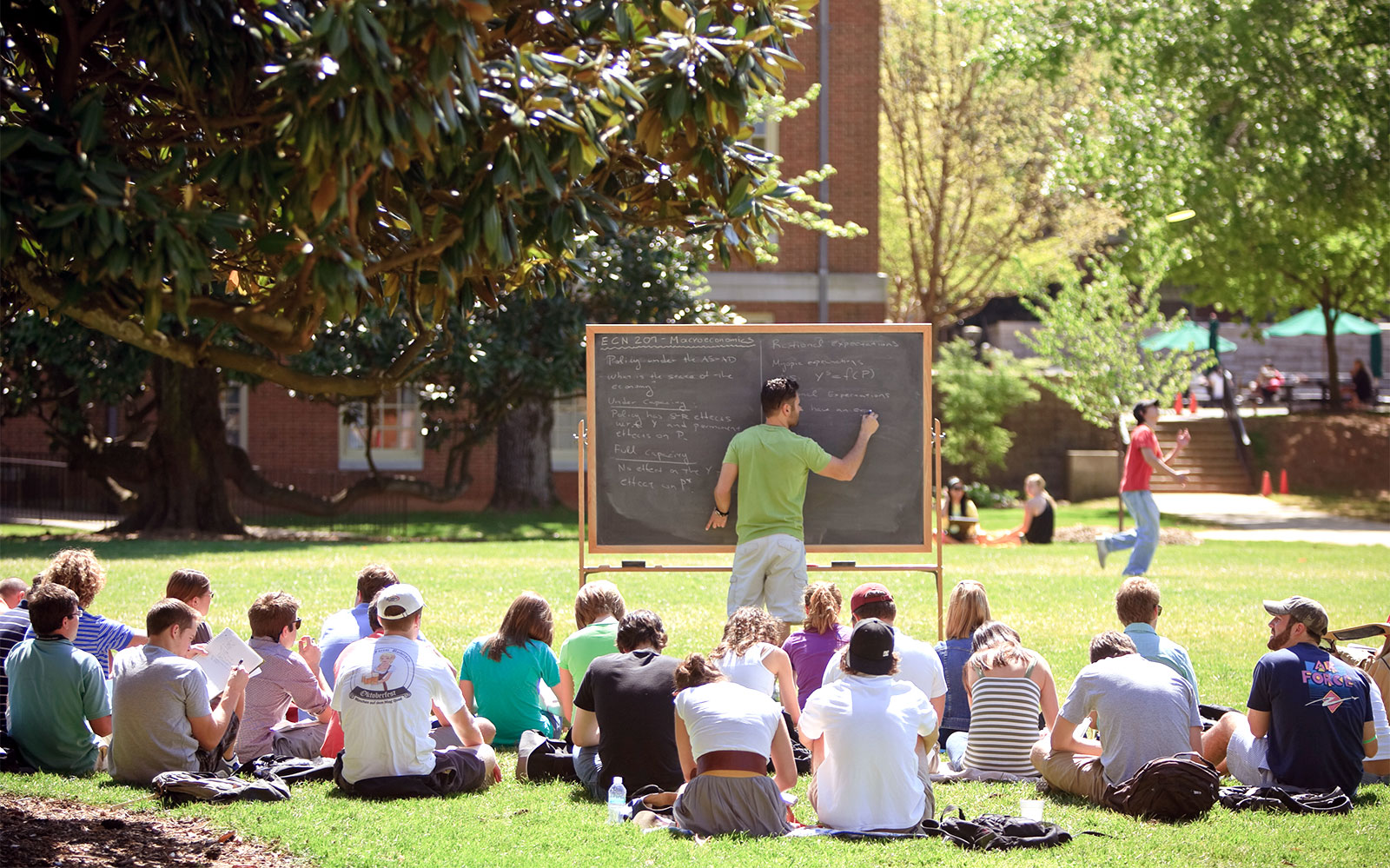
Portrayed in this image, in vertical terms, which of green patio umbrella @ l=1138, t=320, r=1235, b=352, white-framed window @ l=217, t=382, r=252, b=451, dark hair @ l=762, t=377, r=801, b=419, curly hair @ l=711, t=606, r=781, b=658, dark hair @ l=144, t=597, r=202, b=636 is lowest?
curly hair @ l=711, t=606, r=781, b=658

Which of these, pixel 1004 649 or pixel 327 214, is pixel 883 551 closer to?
pixel 1004 649

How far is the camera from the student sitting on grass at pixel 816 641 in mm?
8070

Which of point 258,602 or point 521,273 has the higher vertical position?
point 521,273

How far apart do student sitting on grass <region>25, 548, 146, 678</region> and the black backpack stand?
5.49 m

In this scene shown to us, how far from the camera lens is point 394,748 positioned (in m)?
6.86

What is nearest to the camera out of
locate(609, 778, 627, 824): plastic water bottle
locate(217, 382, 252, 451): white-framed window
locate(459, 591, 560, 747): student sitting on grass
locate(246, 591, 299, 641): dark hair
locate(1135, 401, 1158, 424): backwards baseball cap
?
locate(609, 778, 627, 824): plastic water bottle

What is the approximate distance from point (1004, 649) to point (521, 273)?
3.26 metres

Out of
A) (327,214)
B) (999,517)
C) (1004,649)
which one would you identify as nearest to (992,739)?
(1004,649)

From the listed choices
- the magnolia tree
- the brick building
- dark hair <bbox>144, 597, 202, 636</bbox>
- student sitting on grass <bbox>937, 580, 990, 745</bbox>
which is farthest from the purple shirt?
the brick building

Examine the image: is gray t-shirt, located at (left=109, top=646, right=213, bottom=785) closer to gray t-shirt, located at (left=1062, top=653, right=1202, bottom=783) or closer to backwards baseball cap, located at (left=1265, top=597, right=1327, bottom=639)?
gray t-shirt, located at (left=1062, top=653, right=1202, bottom=783)

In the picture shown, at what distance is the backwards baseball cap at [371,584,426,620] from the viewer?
265 inches

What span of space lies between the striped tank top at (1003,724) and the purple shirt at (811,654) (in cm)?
96

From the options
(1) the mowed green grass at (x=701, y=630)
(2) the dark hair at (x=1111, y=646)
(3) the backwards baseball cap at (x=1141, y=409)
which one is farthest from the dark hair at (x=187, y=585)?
(3) the backwards baseball cap at (x=1141, y=409)

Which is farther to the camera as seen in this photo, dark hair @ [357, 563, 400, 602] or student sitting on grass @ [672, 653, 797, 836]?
dark hair @ [357, 563, 400, 602]
